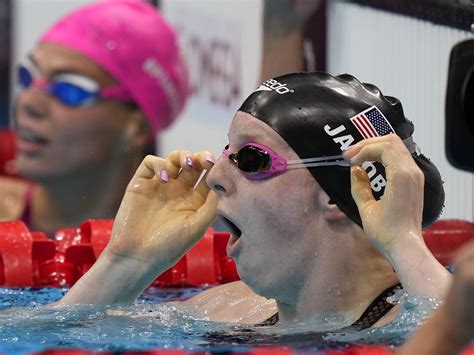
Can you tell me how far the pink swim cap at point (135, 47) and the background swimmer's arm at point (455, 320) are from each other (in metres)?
4.42

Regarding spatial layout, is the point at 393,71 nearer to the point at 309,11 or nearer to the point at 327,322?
the point at 309,11

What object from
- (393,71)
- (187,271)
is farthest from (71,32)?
(187,271)

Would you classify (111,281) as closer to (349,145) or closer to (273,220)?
(273,220)

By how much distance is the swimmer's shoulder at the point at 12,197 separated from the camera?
5570mm

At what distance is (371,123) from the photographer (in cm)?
233

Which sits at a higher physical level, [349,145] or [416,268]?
[349,145]

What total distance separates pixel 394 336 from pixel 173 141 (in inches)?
163

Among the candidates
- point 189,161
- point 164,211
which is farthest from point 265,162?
point 164,211

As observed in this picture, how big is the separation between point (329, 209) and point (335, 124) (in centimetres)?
18

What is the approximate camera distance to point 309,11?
229 inches

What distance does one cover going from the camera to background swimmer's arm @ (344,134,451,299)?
6.77 feet

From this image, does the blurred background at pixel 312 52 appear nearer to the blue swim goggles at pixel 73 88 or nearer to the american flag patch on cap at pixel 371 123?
the blue swim goggles at pixel 73 88

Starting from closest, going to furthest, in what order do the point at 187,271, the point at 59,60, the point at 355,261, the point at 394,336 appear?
the point at 394,336 → the point at 355,261 → the point at 187,271 → the point at 59,60

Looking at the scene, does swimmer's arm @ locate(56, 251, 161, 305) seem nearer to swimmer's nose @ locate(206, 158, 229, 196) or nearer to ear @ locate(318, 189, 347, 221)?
swimmer's nose @ locate(206, 158, 229, 196)
